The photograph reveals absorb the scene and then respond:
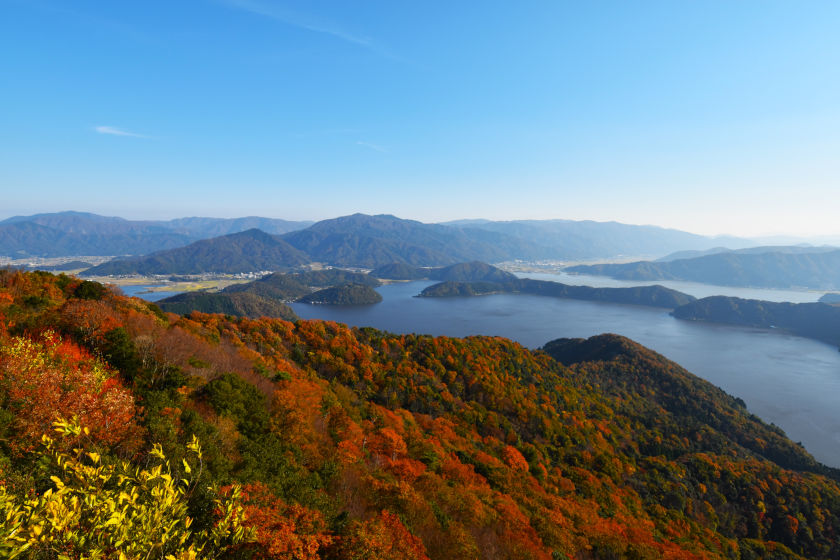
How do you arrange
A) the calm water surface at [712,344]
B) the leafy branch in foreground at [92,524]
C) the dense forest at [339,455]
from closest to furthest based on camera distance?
1. the leafy branch in foreground at [92,524]
2. the dense forest at [339,455]
3. the calm water surface at [712,344]

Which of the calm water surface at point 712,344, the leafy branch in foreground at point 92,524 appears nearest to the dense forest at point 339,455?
the leafy branch in foreground at point 92,524

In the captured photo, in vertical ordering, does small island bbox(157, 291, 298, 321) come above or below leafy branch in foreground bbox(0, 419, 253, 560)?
below

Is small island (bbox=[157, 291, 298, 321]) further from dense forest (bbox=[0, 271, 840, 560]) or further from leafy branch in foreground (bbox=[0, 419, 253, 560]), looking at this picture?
leafy branch in foreground (bbox=[0, 419, 253, 560])

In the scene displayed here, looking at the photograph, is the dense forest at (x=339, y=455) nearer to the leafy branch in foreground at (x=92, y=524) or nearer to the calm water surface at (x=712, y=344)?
the leafy branch in foreground at (x=92, y=524)

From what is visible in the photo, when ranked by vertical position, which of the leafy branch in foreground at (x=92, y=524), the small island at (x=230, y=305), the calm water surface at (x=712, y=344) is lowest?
the calm water surface at (x=712, y=344)

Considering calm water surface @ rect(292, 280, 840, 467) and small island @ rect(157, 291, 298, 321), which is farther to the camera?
small island @ rect(157, 291, 298, 321)

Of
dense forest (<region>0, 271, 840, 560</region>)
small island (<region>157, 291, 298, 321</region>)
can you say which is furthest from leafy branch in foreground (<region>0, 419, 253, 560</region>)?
small island (<region>157, 291, 298, 321</region>)

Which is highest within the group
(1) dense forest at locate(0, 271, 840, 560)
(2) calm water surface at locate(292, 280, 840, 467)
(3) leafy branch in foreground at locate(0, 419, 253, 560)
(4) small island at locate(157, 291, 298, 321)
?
(3) leafy branch in foreground at locate(0, 419, 253, 560)
